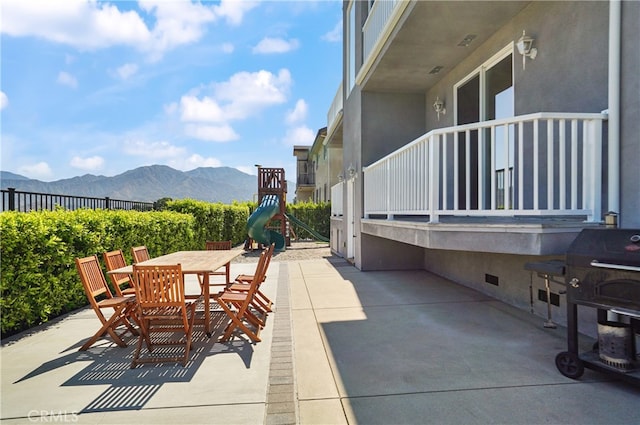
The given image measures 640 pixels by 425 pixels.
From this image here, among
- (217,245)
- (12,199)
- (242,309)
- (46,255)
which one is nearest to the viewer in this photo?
(242,309)

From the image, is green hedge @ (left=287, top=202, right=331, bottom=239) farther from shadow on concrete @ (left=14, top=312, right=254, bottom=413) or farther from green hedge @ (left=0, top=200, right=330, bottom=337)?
shadow on concrete @ (left=14, top=312, right=254, bottom=413)

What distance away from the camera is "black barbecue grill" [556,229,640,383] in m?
2.68

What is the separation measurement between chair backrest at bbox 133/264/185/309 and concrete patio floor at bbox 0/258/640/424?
2.06ft

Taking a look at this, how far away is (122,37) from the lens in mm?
8758

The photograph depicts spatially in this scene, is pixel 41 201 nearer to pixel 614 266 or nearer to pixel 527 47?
pixel 614 266

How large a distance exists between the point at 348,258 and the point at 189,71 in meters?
8.47

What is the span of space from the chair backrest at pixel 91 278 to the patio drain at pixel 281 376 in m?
2.06

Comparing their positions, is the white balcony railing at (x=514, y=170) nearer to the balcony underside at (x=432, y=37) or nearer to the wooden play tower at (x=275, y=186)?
the balcony underside at (x=432, y=37)

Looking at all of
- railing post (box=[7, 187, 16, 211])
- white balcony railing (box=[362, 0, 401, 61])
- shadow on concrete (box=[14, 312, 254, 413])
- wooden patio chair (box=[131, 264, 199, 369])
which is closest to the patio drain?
shadow on concrete (box=[14, 312, 254, 413])

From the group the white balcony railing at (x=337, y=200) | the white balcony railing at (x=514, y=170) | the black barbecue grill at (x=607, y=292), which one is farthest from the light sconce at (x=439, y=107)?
the black barbecue grill at (x=607, y=292)

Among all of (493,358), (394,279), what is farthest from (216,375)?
(394,279)

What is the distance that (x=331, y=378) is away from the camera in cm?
319

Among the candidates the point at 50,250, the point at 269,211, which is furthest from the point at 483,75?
the point at 269,211

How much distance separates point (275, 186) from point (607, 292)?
44.5 feet
